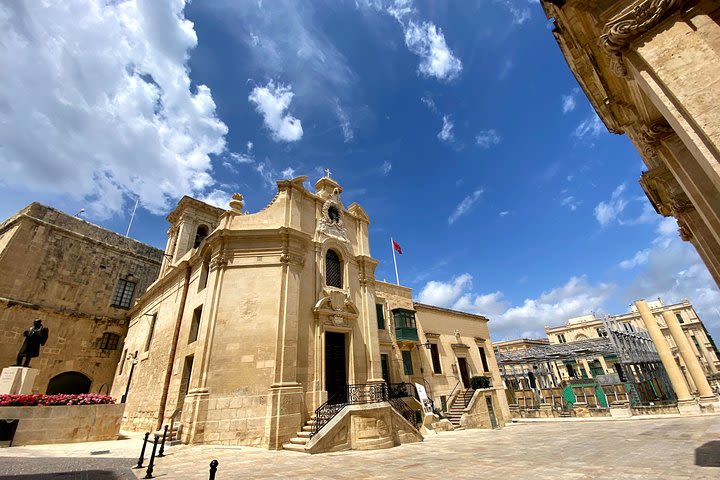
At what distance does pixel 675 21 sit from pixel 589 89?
11.8 ft

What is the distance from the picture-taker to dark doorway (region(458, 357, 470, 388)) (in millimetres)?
23234

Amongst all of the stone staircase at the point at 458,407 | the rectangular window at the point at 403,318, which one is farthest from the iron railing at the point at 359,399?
the stone staircase at the point at 458,407

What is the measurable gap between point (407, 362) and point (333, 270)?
9106mm

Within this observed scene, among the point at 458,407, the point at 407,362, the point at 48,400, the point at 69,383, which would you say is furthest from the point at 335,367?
the point at 69,383

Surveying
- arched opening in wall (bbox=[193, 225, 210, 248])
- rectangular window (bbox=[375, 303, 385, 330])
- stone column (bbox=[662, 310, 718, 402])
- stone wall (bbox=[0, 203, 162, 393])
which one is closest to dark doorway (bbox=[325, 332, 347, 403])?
rectangular window (bbox=[375, 303, 385, 330])

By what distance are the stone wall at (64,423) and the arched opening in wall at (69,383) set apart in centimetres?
1167

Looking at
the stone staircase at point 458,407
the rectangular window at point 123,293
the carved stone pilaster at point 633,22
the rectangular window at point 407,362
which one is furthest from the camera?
the rectangular window at point 123,293

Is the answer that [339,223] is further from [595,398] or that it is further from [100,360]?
[595,398]

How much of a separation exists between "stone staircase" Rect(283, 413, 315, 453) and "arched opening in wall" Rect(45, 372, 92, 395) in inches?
722

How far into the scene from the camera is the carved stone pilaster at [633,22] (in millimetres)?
4273

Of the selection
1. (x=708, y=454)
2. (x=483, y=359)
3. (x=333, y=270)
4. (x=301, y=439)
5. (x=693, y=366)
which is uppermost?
(x=333, y=270)

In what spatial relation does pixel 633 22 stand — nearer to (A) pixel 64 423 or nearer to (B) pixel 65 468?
(B) pixel 65 468

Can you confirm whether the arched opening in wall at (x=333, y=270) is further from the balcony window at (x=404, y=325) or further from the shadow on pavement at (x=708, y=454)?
the shadow on pavement at (x=708, y=454)

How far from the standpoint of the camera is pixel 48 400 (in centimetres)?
1064
